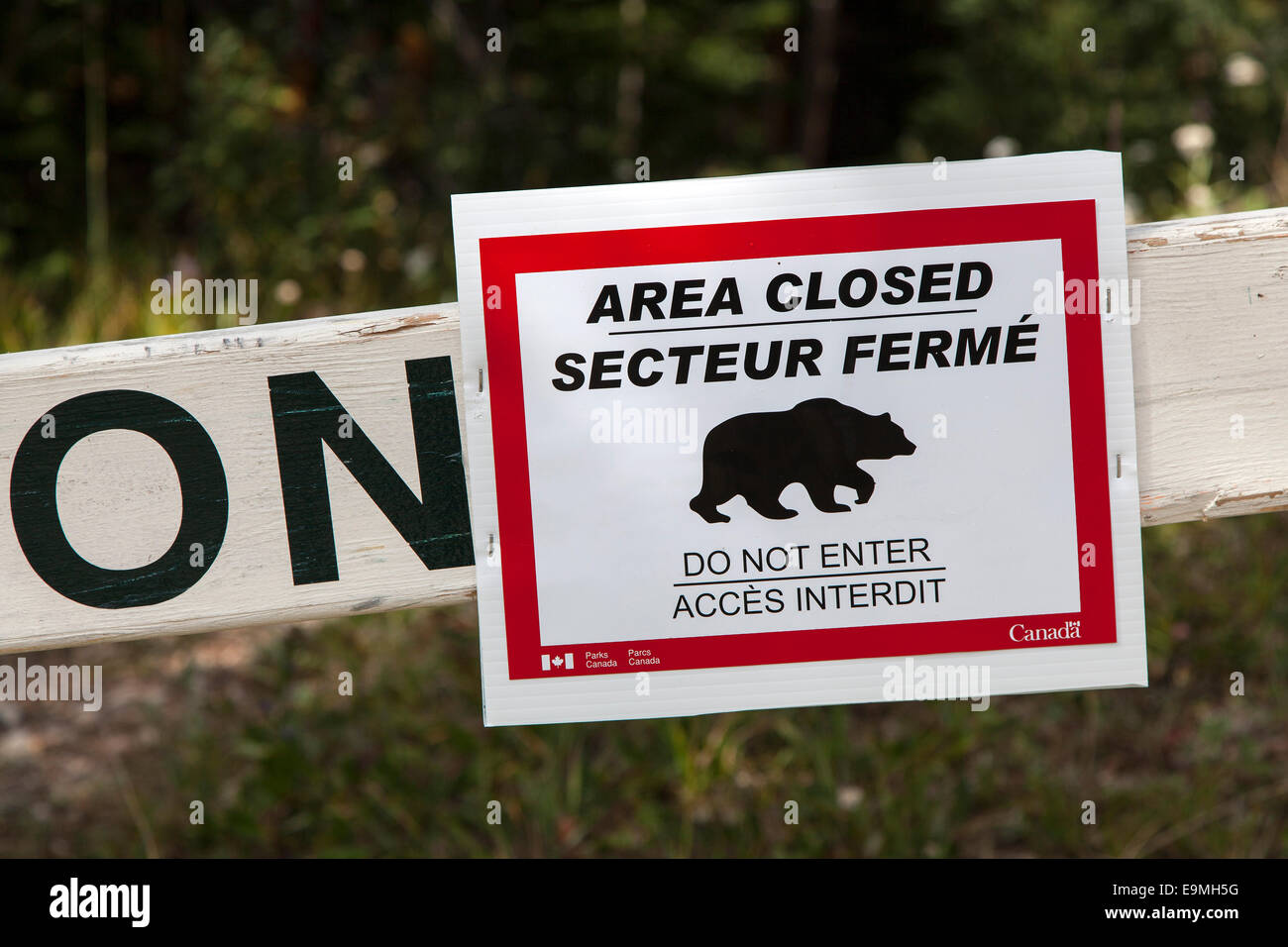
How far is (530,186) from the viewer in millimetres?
4723

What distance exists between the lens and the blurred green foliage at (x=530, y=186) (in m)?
2.41

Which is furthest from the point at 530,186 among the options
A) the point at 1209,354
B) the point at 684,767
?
the point at 1209,354

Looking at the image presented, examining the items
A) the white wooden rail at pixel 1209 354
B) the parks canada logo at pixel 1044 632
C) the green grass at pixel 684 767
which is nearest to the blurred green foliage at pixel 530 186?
the green grass at pixel 684 767

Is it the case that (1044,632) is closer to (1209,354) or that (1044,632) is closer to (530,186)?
(1209,354)

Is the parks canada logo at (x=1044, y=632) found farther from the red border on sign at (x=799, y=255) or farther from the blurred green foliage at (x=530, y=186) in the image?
the blurred green foliage at (x=530, y=186)

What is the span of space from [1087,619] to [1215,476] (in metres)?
0.26

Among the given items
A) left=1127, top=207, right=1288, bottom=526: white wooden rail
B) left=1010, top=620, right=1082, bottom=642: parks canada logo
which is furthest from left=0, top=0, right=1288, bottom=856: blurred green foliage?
left=1127, top=207, right=1288, bottom=526: white wooden rail

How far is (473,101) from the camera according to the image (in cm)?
488

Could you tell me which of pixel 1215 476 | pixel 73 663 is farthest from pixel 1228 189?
pixel 73 663

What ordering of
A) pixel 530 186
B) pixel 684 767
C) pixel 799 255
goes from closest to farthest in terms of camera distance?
pixel 799 255 → pixel 684 767 → pixel 530 186

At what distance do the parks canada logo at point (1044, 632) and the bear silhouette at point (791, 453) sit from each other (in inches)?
11.0

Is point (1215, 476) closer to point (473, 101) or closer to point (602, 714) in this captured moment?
point (602, 714)

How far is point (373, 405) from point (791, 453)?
0.55 meters

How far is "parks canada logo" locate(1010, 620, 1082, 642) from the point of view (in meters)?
1.48
